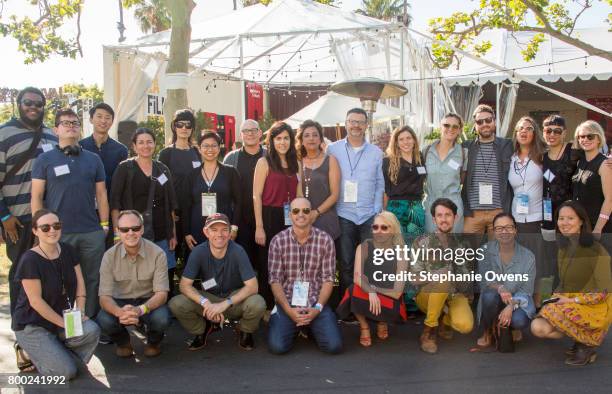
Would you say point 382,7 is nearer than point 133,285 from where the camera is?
No

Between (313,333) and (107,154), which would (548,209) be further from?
(107,154)

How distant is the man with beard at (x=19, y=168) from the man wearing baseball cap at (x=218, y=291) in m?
1.40

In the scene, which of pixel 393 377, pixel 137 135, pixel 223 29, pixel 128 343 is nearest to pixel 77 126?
pixel 137 135

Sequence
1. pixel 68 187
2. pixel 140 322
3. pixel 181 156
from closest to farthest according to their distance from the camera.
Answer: pixel 140 322
pixel 68 187
pixel 181 156

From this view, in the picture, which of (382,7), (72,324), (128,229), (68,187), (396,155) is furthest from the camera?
(382,7)

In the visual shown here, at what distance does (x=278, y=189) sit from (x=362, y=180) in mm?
751

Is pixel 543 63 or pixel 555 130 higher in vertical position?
pixel 543 63

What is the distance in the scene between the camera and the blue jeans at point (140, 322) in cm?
421

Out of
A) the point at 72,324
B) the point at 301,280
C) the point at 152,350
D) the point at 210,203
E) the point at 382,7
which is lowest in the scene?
the point at 152,350

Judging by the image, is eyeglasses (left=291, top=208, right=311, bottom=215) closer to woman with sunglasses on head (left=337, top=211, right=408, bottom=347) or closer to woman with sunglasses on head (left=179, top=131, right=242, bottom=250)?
woman with sunglasses on head (left=337, top=211, right=408, bottom=347)

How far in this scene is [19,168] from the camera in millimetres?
4676

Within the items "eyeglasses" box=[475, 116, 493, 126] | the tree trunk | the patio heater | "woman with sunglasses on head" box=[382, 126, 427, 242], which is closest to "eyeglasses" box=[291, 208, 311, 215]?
"woman with sunglasses on head" box=[382, 126, 427, 242]

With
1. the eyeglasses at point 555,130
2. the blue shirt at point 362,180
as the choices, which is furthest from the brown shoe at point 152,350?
the eyeglasses at point 555,130

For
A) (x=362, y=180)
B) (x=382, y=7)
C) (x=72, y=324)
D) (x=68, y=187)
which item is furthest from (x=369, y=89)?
(x=382, y=7)
